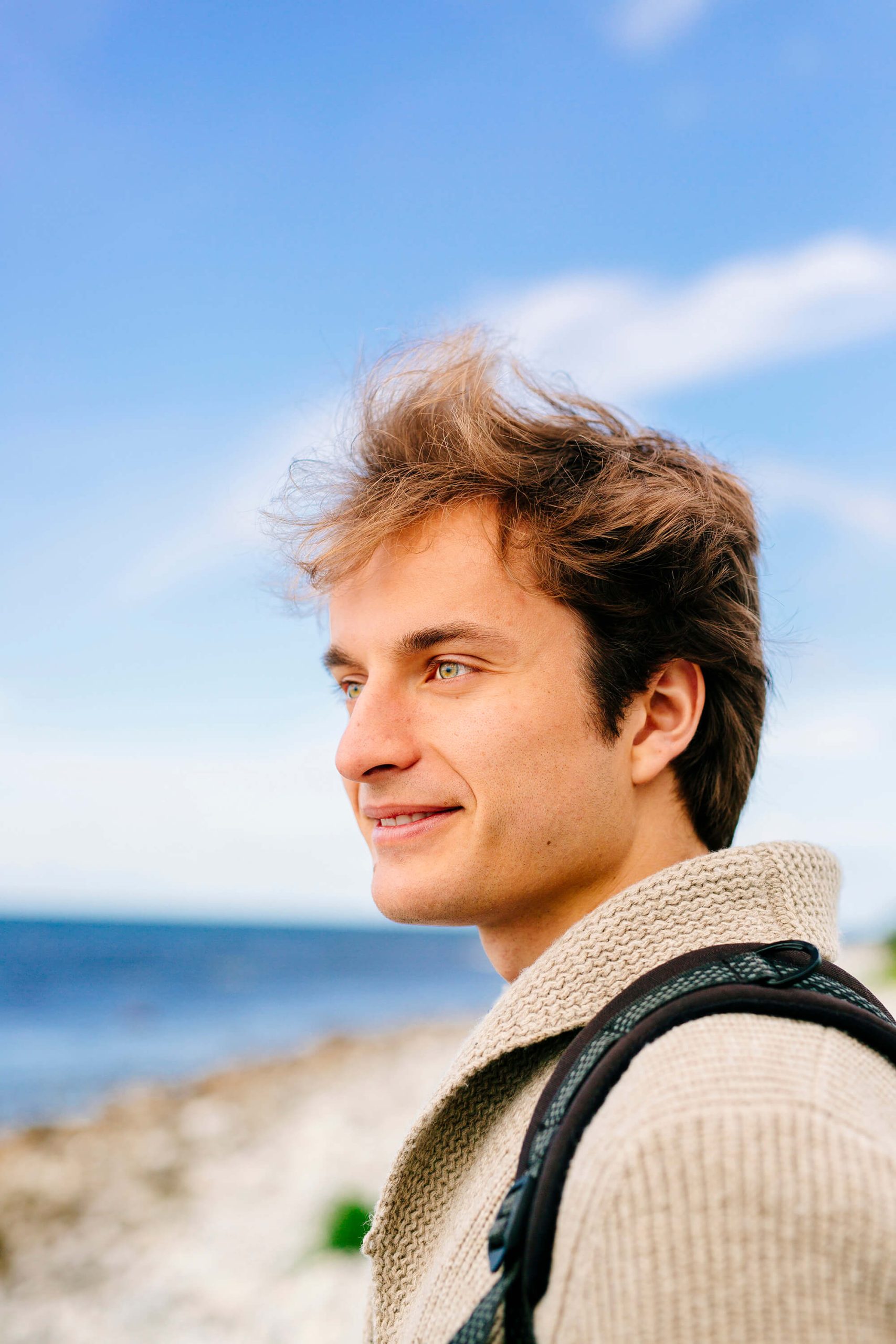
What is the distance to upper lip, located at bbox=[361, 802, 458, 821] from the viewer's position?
2.00 metres

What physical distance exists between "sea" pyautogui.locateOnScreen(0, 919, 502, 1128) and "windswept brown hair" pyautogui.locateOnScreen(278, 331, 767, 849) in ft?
49.9

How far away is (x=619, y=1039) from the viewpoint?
4.43 feet

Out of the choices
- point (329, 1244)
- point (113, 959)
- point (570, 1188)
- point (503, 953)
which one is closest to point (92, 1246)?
point (329, 1244)

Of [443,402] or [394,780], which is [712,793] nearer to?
[394,780]

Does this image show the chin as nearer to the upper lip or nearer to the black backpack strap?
the upper lip

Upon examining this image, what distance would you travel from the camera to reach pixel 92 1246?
356 inches

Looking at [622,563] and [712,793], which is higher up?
[622,563]

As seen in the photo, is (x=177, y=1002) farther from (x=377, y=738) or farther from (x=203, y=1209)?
(x=377, y=738)

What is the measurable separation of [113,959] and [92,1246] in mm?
52949

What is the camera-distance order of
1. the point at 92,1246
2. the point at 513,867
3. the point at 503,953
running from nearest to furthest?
the point at 513,867, the point at 503,953, the point at 92,1246

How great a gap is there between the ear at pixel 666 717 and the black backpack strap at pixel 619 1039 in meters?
0.63

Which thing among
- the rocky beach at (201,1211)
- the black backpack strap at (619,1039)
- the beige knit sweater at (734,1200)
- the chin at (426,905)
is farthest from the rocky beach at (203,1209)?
the beige knit sweater at (734,1200)

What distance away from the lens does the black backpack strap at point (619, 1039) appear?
1205 millimetres

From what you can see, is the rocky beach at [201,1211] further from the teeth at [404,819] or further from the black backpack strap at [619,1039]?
the black backpack strap at [619,1039]
